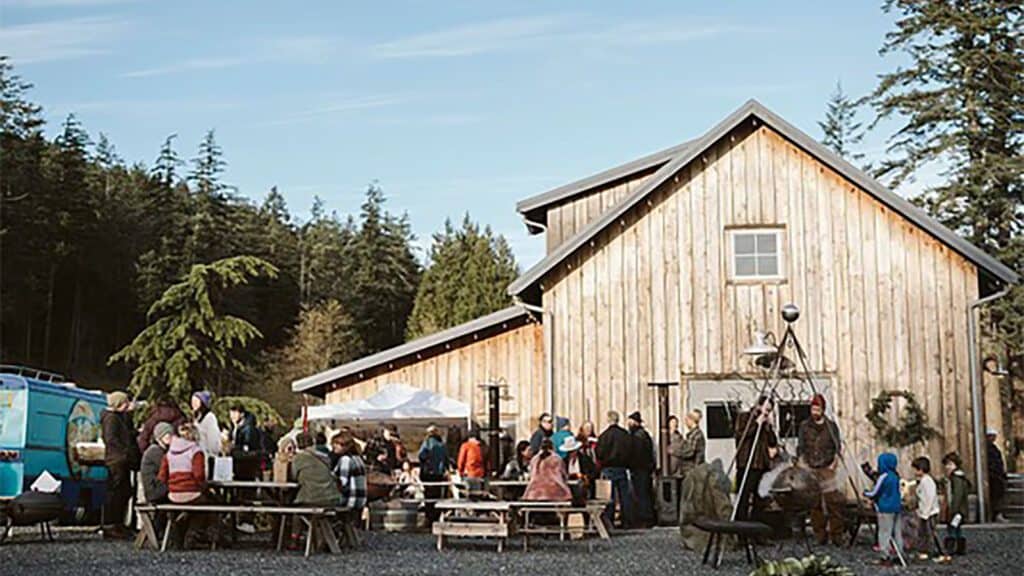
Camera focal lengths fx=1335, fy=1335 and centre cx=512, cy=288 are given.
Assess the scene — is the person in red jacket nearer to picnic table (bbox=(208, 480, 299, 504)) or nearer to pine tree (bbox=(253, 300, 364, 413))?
Result: picnic table (bbox=(208, 480, 299, 504))

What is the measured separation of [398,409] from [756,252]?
6116 mm

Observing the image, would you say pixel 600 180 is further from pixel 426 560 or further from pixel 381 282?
pixel 381 282

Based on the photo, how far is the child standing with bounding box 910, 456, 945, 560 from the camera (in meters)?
14.2

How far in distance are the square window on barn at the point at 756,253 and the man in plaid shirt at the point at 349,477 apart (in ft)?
26.0

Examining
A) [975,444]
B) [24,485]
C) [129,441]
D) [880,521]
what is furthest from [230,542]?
[975,444]

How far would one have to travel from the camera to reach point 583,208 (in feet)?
81.5

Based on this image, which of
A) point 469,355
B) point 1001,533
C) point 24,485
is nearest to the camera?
point 24,485

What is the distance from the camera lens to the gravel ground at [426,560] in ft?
40.5

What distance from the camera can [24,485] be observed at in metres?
16.3

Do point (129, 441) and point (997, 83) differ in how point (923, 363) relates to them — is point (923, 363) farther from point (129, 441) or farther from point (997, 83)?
point (997, 83)

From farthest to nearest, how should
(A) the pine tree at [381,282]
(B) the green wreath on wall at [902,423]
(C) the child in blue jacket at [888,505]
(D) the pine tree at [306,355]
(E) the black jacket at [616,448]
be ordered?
(A) the pine tree at [381,282], (D) the pine tree at [306,355], (B) the green wreath on wall at [902,423], (E) the black jacket at [616,448], (C) the child in blue jacket at [888,505]

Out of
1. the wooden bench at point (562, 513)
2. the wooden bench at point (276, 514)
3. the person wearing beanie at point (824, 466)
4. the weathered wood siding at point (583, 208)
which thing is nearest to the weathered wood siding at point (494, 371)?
the weathered wood siding at point (583, 208)

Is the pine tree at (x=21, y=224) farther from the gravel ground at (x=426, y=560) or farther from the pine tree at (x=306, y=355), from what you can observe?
the gravel ground at (x=426, y=560)

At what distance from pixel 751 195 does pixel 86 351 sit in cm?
4011
